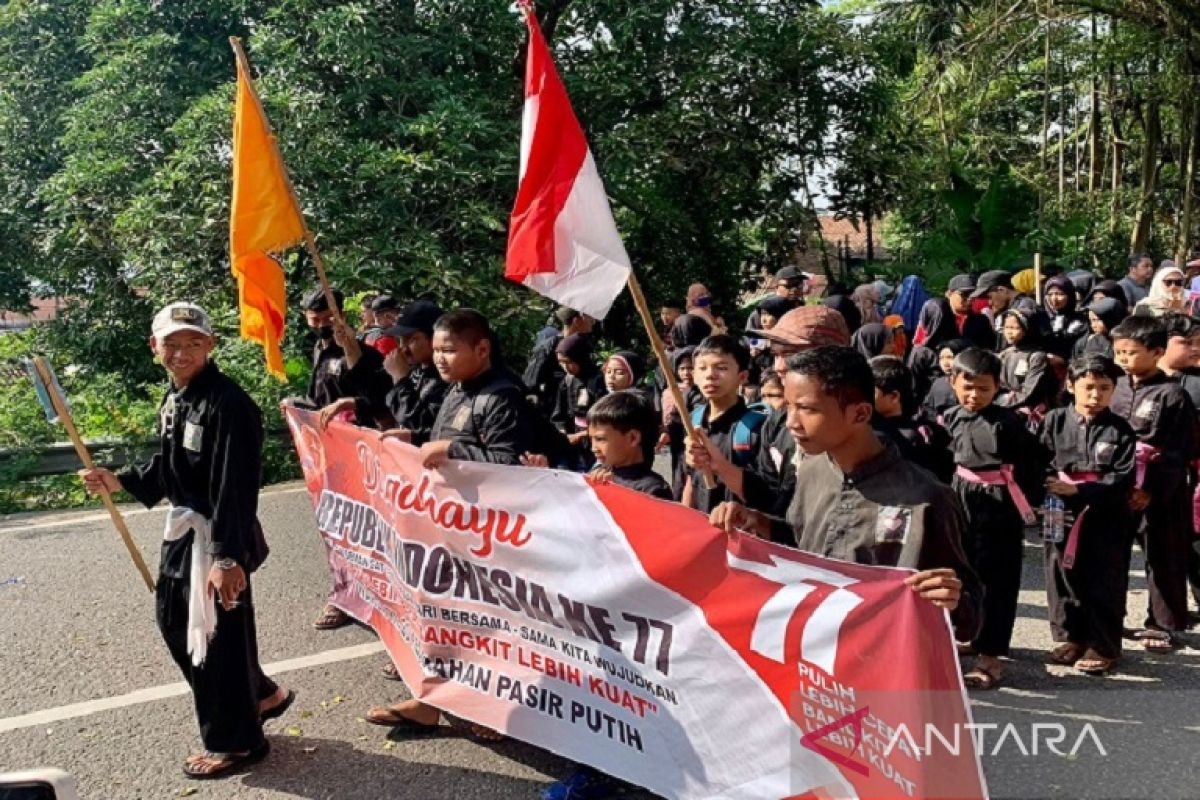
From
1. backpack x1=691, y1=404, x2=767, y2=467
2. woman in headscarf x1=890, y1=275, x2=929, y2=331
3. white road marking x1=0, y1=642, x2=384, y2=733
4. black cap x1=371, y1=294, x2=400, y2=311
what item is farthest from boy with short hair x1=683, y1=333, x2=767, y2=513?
woman in headscarf x1=890, y1=275, x2=929, y2=331

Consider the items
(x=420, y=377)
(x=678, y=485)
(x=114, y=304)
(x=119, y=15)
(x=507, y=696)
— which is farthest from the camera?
(x=114, y=304)

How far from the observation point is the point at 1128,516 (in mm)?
4730

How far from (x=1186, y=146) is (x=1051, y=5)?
4838mm

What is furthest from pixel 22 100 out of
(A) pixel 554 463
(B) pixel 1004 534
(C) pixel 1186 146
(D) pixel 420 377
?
(C) pixel 1186 146

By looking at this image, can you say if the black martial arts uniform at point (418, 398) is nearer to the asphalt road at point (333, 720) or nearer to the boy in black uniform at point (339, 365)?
the boy in black uniform at point (339, 365)

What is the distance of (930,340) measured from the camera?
27.5ft

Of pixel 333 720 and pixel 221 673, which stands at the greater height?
pixel 221 673

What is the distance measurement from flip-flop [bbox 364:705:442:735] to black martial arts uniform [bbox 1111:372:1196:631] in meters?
3.46

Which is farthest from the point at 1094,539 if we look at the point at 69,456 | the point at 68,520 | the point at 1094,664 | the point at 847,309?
the point at 69,456

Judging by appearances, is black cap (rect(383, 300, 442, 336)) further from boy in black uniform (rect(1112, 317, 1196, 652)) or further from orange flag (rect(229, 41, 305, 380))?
boy in black uniform (rect(1112, 317, 1196, 652))

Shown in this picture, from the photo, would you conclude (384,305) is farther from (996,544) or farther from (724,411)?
A: (996,544)

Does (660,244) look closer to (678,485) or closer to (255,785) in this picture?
(678,485)

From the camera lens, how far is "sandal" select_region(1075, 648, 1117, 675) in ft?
15.1

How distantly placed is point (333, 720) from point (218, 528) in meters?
1.11
